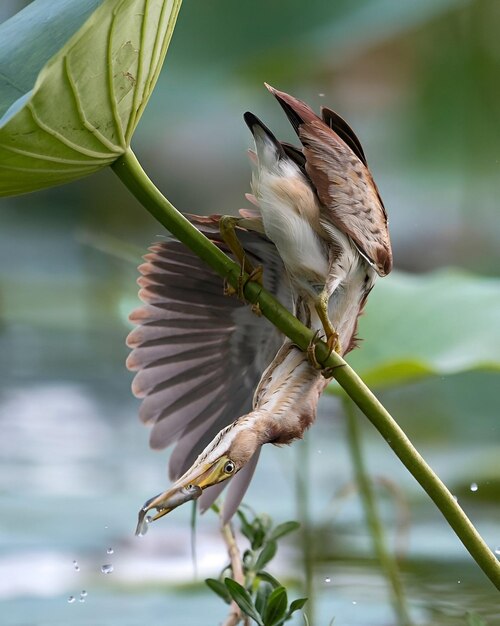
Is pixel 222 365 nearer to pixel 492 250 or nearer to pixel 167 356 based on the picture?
pixel 167 356

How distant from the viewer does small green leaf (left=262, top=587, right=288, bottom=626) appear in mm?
789

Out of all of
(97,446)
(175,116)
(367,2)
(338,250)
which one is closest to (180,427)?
(338,250)

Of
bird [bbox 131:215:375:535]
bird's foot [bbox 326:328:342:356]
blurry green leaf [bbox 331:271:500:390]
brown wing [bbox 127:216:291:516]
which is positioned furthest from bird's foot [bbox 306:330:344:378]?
blurry green leaf [bbox 331:271:500:390]

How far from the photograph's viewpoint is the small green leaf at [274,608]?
2.59ft

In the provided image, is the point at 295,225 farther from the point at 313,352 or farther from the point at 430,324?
the point at 430,324

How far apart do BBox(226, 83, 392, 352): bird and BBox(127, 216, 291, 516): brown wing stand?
0.18m

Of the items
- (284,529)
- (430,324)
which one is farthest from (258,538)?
(430,324)

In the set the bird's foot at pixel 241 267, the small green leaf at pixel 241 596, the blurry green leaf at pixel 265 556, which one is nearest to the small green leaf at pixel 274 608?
the small green leaf at pixel 241 596

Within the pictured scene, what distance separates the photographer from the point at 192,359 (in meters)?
1.01

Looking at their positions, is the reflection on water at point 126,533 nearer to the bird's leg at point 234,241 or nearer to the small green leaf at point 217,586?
the small green leaf at point 217,586

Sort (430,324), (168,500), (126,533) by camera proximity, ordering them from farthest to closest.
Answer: (126,533) < (430,324) < (168,500)

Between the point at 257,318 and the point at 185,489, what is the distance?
0.37m

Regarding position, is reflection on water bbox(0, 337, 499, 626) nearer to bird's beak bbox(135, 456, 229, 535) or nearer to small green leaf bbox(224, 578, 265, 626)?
small green leaf bbox(224, 578, 265, 626)

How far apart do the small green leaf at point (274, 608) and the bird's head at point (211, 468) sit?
0.52ft
